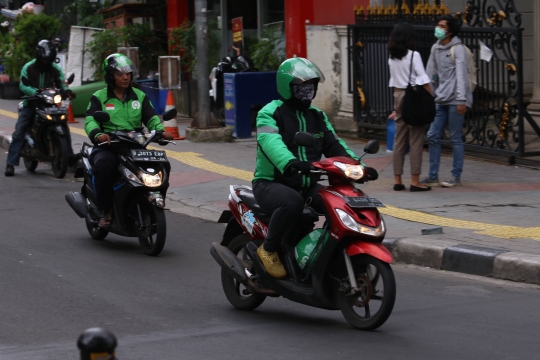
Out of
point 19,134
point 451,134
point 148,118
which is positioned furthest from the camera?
point 19,134

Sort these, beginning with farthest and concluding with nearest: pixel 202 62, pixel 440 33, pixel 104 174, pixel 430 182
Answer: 1. pixel 202 62
2. pixel 430 182
3. pixel 440 33
4. pixel 104 174

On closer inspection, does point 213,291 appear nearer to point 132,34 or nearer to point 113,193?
point 113,193

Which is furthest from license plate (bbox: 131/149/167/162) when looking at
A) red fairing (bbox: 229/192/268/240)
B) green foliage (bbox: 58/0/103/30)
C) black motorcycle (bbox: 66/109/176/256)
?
green foliage (bbox: 58/0/103/30)

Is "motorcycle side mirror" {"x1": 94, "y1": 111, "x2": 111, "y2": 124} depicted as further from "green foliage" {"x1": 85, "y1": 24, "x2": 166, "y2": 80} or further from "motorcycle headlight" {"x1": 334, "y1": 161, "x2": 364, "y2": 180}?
"green foliage" {"x1": 85, "y1": 24, "x2": 166, "y2": 80}

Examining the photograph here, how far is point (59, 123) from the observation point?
40.7 ft

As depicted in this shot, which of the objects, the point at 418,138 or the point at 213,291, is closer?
the point at 213,291

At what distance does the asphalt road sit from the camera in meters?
5.27

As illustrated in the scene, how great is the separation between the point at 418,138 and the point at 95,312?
16.8 feet

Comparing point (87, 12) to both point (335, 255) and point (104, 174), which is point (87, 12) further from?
point (335, 255)

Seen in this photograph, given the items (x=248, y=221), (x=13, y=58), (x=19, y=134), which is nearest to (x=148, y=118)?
(x=248, y=221)

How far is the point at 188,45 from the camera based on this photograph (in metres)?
19.3

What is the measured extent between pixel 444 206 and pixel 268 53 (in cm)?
783

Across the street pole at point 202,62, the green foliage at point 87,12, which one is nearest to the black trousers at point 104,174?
the street pole at point 202,62

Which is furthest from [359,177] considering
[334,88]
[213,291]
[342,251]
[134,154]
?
[334,88]
